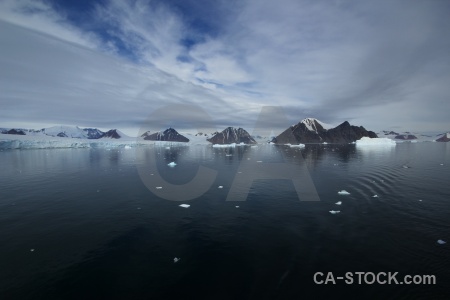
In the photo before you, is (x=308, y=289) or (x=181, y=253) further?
(x=181, y=253)

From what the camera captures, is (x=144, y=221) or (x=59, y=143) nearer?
(x=144, y=221)

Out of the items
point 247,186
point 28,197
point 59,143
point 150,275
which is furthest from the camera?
point 59,143

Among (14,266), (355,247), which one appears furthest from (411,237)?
(14,266)

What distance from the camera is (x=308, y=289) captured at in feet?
32.2

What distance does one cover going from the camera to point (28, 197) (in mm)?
24984

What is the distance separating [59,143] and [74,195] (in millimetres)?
162718

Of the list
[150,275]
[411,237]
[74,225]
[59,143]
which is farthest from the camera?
[59,143]

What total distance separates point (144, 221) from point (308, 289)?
13.2 metres

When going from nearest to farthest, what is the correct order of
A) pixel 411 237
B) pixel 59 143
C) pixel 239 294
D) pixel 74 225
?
pixel 239 294 → pixel 411 237 → pixel 74 225 → pixel 59 143

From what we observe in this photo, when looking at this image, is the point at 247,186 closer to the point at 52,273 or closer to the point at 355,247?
the point at 355,247

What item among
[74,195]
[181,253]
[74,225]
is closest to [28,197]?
[74,195]

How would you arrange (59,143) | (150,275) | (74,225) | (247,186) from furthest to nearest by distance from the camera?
(59,143) < (247,186) < (74,225) < (150,275)

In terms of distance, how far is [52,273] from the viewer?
36.2 feet

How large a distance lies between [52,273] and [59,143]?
179893 millimetres
